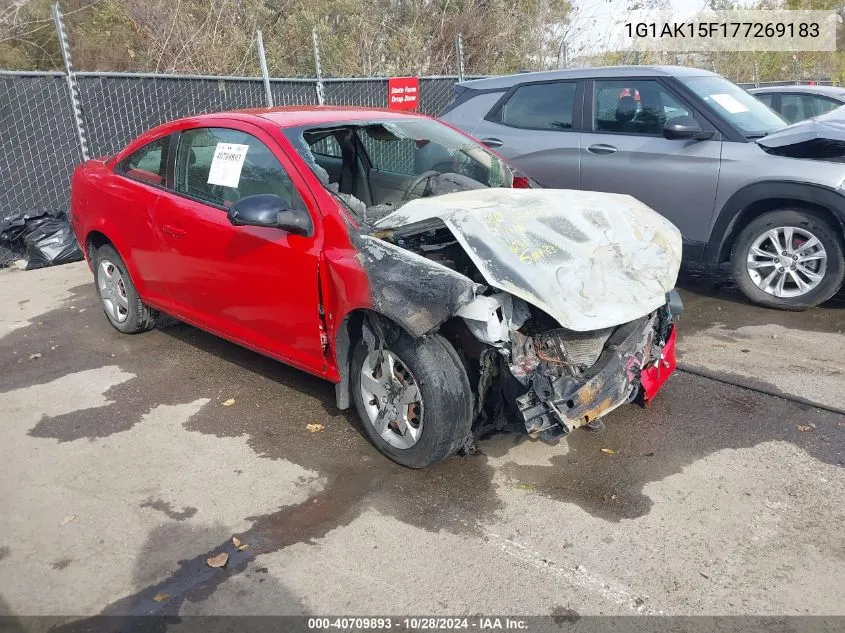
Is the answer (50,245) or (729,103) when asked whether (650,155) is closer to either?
(729,103)

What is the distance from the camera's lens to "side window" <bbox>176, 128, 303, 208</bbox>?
3.98 metres

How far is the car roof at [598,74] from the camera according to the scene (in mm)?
6234

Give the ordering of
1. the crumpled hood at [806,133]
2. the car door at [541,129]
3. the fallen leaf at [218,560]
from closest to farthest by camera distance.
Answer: the fallen leaf at [218,560] → the crumpled hood at [806,133] → the car door at [541,129]

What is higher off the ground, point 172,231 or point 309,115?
point 309,115

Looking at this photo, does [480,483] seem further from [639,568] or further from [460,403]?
[639,568]

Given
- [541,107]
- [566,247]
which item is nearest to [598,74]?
[541,107]

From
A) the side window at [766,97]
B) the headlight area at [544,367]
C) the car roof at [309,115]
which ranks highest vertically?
the car roof at [309,115]

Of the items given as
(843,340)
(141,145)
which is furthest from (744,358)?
(141,145)

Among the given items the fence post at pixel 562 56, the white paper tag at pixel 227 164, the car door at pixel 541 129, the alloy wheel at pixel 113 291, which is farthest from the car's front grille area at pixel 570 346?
the fence post at pixel 562 56

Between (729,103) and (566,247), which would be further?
(729,103)

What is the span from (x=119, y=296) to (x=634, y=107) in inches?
183

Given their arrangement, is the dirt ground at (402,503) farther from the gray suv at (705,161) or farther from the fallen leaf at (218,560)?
the gray suv at (705,161)

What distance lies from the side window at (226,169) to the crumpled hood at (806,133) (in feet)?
12.8

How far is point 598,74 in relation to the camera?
6504 mm
